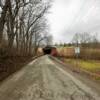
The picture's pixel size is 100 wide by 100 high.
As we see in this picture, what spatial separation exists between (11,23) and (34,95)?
684 inches

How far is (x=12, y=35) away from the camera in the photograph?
2541 centimetres

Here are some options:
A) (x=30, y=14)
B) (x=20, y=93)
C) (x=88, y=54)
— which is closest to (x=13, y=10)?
(x=20, y=93)

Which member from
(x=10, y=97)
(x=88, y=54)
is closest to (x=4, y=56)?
(x=10, y=97)

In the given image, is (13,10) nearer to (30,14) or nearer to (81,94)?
(81,94)

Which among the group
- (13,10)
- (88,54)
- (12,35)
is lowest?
(88,54)

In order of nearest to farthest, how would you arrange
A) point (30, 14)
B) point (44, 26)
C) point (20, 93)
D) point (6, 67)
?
1. point (20, 93)
2. point (6, 67)
3. point (30, 14)
4. point (44, 26)

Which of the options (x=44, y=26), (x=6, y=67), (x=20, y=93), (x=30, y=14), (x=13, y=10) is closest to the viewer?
(x=20, y=93)

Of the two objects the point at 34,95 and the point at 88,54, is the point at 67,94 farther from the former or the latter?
the point at 88,54

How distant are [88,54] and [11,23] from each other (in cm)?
2649

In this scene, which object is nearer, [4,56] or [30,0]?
[4,56]

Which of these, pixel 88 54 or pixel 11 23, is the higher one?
pixel 11 23

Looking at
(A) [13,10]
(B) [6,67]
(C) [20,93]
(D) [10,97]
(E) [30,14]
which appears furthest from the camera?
(E) [30,14]

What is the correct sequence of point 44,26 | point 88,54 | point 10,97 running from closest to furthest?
point 10,97, point 88,54, point 44,26

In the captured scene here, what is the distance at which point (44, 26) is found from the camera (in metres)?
53.6
